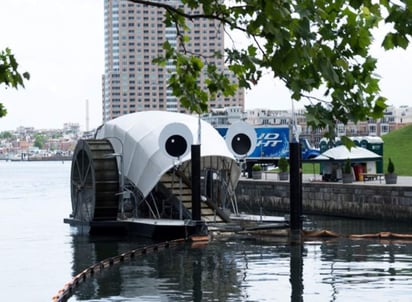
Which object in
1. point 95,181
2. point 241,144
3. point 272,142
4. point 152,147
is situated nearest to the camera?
point 152,147

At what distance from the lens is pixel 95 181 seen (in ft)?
126

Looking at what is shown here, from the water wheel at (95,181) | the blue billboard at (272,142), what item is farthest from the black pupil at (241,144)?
the blue billboard at (272,142)

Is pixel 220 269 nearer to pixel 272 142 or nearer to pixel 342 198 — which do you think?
pixel 342 198

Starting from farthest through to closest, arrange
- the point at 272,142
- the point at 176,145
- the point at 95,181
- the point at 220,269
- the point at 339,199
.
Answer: the point at 272,142 < the point at 339,199 < the point at 95,181 < the point at 176,145 < the point at 220,269

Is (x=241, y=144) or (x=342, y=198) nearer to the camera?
(x=241, y=144)

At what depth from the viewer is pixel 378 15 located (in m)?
7.73

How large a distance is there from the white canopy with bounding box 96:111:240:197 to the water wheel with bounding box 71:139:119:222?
69 cm

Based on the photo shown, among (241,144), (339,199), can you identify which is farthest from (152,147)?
(339,199)

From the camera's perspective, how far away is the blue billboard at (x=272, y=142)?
78312mm

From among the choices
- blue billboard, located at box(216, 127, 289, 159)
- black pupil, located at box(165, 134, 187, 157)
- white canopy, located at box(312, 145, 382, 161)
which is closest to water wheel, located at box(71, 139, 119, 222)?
black pupil, located at box(165, 134, 187, 157)

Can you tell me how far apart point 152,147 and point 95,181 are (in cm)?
260

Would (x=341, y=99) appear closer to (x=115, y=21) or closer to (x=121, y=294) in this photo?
(x=121, y=294)

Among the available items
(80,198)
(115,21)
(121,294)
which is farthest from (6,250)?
(115,21)

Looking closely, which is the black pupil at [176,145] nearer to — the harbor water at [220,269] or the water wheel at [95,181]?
the water wheel at [95,181]
